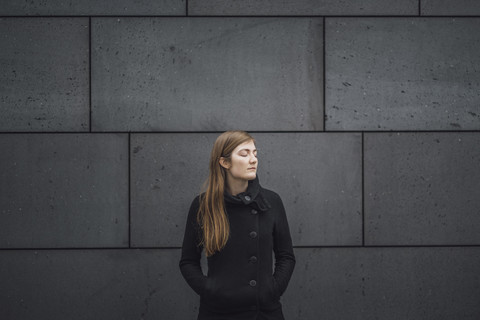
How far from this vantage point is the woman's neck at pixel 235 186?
10.6 ft

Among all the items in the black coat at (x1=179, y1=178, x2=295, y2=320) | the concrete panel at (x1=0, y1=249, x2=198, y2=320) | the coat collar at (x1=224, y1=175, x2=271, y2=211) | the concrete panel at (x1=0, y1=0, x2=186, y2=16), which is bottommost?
the concrete panel at (x1=0, y1=249, x2=198, y2=320)

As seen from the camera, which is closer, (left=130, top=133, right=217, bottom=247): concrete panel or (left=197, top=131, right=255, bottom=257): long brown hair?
(left=197, top=131, right=255, bottom=257): long brown hair

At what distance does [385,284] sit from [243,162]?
2384 millimetres

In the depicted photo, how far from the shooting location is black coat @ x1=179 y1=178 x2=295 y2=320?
10.1 feet

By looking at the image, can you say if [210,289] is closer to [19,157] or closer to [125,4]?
[19,157]

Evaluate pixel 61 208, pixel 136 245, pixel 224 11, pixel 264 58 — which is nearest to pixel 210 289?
pixel 136 245

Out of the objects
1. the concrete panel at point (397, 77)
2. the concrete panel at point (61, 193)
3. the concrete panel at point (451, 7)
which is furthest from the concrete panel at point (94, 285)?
the concrete panel at point (451, 7)

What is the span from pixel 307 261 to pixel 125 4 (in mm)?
3189

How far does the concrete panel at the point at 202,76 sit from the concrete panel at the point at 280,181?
181mm

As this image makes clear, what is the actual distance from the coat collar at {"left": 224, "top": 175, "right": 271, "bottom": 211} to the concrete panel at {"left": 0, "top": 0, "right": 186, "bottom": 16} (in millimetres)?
2236

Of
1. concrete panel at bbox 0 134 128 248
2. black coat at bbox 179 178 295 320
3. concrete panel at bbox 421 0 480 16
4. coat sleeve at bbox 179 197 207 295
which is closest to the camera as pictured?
black coat at bbox 179 178 295 320

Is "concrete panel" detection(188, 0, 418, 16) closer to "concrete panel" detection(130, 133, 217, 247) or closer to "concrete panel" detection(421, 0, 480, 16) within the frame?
"concrete panel" detection(421, 0, 480, 16)

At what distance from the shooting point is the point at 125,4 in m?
4.54

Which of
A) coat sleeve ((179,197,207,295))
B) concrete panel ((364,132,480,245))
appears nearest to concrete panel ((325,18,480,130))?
concrete panel ((364,132,480,245))
